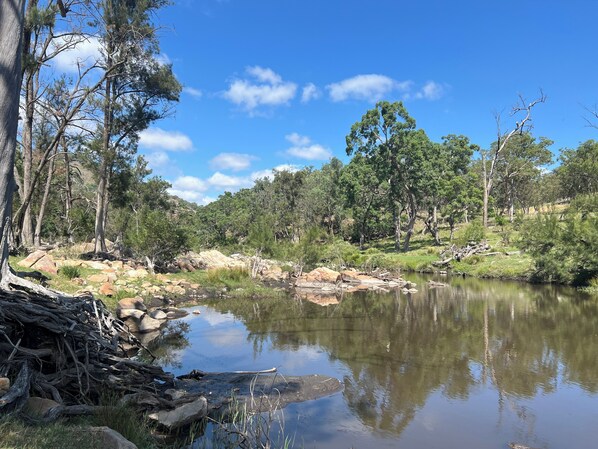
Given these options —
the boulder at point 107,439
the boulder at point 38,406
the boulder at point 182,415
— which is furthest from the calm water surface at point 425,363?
the boulder at point 38,406

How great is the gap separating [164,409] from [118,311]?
335 inches

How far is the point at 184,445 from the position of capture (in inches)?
230

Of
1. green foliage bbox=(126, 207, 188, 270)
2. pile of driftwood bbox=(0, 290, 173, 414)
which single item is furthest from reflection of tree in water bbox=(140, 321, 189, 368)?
green foliage bbox=(126, 207, 188, 270)

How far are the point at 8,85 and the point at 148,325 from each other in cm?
932

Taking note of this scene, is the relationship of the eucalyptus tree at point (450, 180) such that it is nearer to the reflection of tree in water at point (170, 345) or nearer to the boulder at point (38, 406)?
the reflection of tree in water at point (170, 345)

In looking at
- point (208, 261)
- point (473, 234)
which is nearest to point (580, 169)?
point (473, 234)

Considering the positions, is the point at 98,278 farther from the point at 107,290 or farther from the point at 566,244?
the point at 566,244

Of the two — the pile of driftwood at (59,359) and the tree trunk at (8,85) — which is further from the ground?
the tree trunk at (8,85)

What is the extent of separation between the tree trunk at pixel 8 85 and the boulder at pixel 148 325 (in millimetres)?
7768

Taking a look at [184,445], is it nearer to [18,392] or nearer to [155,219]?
[18,392]

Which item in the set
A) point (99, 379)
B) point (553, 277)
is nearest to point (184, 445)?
point (99, 379)

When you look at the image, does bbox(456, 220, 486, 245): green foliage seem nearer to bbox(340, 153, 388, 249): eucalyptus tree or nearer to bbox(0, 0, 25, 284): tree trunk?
bbox(340, 153, 388, 249): eucalyptus tree

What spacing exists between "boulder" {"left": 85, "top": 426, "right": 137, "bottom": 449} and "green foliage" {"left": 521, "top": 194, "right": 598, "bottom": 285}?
2504 cm

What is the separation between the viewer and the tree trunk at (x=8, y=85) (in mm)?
5750
